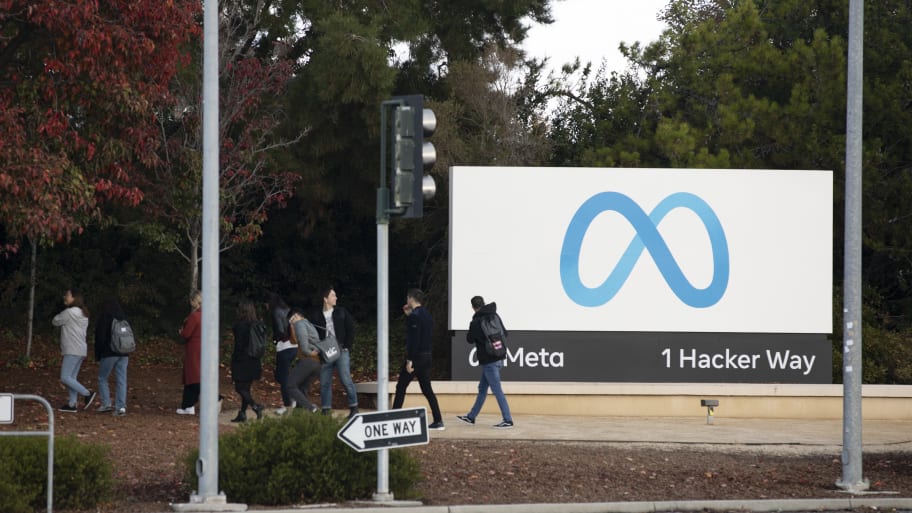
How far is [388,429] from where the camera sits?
1074 centimetres

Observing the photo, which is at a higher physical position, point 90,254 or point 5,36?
point 5,36

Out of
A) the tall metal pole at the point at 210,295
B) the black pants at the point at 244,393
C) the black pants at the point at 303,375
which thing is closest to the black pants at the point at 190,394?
the black pants at the point at 244,393

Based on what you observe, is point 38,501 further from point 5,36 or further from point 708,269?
point 708,269

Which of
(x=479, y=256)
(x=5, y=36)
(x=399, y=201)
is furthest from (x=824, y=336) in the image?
(x=5, y=36)

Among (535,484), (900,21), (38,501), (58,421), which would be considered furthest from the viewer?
(900,21)

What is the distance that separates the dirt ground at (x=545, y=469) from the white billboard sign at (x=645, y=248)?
507 cm

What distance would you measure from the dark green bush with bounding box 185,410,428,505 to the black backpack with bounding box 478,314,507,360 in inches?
214

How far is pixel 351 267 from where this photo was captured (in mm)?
32344

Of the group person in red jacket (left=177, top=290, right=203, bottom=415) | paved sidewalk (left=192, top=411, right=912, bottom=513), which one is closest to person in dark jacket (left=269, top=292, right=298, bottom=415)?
person in red jacket (left=177, top=290, right=203, bottom=415)

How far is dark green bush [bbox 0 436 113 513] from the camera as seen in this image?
34.2 feet

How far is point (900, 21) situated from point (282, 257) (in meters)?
15.9

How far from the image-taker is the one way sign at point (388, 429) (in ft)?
35.2

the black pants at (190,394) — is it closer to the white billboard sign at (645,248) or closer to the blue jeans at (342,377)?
the blue jeans at (342,377)

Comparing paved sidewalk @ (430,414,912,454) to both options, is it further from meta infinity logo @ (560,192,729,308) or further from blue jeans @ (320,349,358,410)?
meta infinity logo @ (560,192,729,308)
